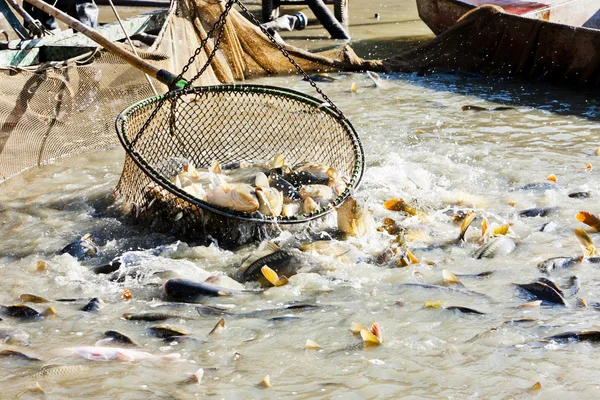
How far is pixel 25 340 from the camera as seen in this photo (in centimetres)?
338

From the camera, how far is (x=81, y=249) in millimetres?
4543

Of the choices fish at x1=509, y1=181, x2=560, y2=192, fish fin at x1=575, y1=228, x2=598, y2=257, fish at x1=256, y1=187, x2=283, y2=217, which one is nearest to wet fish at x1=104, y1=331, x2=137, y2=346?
fish at x1=256, y1=187, x2=283, y2=217

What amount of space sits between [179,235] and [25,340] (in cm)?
157

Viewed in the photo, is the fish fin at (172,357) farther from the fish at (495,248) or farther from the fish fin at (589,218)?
the fish fin at (589,218)

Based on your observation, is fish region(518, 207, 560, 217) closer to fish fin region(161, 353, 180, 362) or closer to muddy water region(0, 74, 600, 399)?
Answer: muddy water region(0, 74, 600, 399)

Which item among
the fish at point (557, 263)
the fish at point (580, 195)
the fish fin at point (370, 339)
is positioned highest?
the fish fin at point (370, 339)

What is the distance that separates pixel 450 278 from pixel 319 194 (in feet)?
3.96

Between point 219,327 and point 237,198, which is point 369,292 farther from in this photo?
point 237,198

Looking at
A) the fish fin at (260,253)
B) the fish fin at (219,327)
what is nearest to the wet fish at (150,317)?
the fish fin at (219,327)

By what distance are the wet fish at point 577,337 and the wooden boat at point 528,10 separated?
676 centimetres

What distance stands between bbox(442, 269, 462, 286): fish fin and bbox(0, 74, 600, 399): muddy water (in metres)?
0.08

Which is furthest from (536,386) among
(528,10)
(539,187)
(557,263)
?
(528,10)

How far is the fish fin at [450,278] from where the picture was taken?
3895 millimetres

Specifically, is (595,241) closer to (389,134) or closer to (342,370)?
(342,370)
